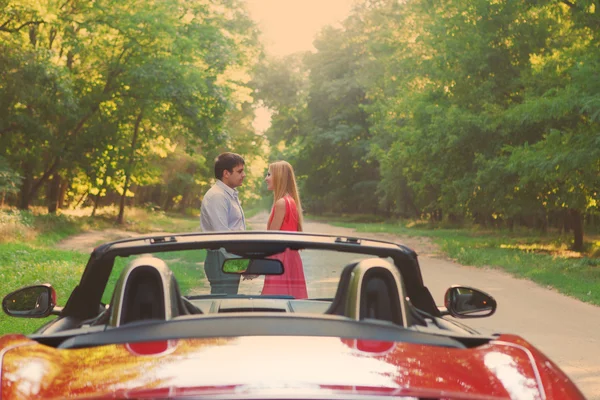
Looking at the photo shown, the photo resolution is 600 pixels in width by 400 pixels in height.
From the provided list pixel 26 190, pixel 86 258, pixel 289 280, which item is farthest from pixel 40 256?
pixel 26 190

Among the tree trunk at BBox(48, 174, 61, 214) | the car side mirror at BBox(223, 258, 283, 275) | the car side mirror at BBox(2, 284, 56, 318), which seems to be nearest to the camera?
the car side mirror at BBox(2, 284, 56, 318)

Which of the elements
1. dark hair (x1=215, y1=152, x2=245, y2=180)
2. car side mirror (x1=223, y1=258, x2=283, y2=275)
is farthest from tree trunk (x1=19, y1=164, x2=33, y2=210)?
car side mirror (x1=223, y1=258, x2=283, y2=275)

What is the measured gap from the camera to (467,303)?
420cm

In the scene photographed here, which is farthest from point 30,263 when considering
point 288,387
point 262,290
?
point 288,387

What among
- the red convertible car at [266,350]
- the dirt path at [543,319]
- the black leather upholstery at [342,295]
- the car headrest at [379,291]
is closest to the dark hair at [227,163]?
the dirt path at [543,319]

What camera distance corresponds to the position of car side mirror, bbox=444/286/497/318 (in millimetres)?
4148

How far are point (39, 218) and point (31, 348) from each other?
107 ft

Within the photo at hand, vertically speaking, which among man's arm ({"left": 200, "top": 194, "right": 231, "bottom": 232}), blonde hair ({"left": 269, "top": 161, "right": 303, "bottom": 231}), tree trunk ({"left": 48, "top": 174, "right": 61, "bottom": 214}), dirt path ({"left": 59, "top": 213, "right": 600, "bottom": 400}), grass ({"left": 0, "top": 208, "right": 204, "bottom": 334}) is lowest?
grass ({"left": 0, "top": 208, "right": 204, "bottom": 334})

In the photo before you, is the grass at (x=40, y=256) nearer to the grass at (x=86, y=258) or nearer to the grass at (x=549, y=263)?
the grass at (x=86, y=258)

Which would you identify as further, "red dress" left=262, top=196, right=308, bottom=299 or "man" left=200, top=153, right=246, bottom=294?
"man" left=200, top=153, right=246, bottom=294

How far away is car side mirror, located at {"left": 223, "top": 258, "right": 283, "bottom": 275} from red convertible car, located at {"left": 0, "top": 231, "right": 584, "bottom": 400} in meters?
0.94

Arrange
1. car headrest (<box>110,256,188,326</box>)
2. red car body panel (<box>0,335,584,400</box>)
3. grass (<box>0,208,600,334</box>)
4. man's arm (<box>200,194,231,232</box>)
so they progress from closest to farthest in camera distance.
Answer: red car body panel (<box>0,335,584,400</box>)
car headrest (<box>110,256,188,326</box>)
man's arm (<box>200,194,231,232</box>)
grass (<box>0,208,600,334</box>)

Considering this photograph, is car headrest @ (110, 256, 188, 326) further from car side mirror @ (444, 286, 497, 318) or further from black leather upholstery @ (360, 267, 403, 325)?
car side mirror @ (444, 286, 497, 318)

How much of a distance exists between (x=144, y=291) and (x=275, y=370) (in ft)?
2.92
